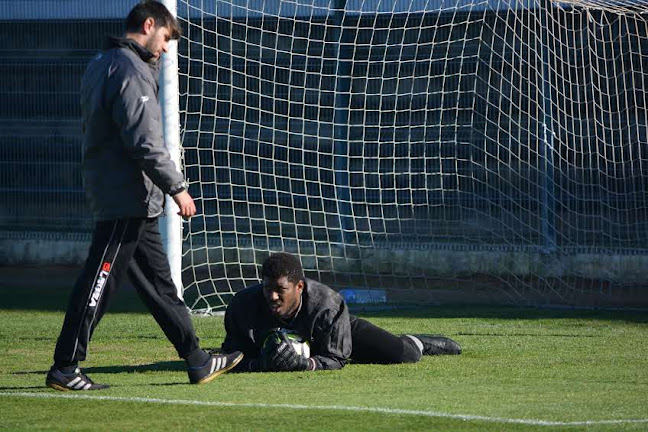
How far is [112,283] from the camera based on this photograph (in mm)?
7332

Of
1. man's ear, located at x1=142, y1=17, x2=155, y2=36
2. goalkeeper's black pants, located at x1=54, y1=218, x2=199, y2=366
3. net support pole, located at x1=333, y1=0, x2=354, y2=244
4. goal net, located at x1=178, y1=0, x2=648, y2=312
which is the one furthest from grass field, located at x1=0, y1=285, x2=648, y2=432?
net support pole, located at x1=333, y1=0, x2=354, y2=244

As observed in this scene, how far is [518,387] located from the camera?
301 inches

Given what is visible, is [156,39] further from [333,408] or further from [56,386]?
[333,408]

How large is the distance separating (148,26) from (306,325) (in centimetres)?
218

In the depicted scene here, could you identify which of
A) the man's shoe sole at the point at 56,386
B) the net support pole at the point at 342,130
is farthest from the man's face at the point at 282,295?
the net support pole at the point at 342,130

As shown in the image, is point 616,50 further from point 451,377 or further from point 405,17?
point 451,377

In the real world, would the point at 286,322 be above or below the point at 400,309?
above

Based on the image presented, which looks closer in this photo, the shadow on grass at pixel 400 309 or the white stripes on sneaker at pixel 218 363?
the white stripes on sneaker at pixel 218 363

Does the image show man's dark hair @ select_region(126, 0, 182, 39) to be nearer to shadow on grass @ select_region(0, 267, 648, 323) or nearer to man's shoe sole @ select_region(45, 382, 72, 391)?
man's shoe sole @ select_region(45, 382, 72, 391)

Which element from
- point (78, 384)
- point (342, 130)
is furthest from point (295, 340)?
point (342, 130)

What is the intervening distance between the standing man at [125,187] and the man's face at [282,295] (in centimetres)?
84

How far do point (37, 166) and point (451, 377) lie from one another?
12013 millimetres

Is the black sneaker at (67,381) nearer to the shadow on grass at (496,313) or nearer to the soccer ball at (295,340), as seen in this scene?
the soccer ball at (295,340)

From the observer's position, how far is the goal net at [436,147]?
50.5 ft
